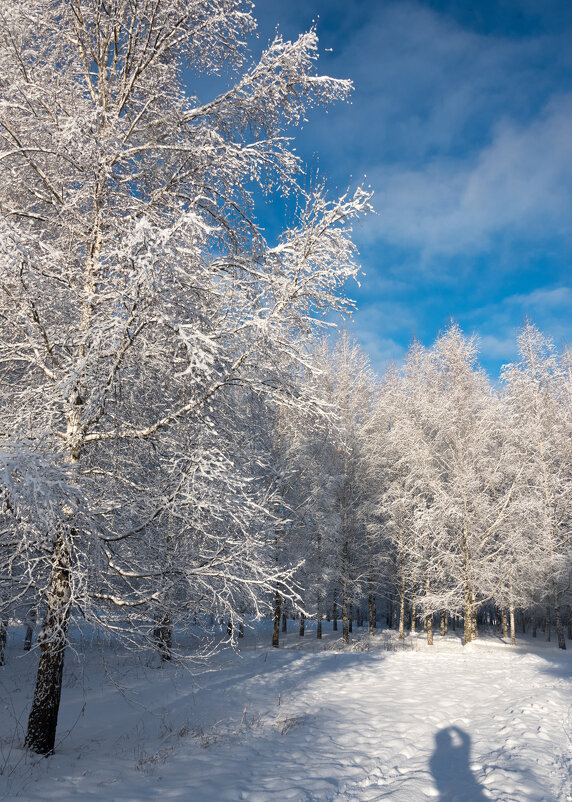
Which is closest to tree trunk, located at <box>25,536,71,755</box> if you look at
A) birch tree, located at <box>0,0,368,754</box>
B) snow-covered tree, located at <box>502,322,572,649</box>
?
birch tree, located at <box>0,0,368,754</box>

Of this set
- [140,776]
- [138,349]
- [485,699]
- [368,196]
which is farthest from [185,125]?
[485,699]

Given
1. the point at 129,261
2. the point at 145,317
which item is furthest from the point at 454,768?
the point at 129,261

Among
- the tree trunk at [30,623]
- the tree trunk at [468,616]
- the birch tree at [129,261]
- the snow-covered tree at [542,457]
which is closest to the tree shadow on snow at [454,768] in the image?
the birch tree at [129,261]

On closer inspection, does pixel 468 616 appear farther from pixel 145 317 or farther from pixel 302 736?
pixel 145 317

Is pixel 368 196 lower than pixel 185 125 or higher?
lower

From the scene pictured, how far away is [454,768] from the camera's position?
506 centimetres

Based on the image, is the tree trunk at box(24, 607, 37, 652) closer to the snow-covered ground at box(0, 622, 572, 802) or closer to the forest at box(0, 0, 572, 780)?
the forest at box(0, 0, 572, 780)

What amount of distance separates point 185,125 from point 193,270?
6.74 ft

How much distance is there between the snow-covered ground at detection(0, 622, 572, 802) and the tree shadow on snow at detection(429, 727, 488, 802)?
2 cm

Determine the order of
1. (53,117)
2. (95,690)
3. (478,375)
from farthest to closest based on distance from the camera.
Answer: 1. (478,375)
2. (95,690)
3. (53,117)

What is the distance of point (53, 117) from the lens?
208 inches

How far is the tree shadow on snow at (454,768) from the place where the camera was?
14.3ft

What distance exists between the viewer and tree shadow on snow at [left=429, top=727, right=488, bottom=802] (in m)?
4.35

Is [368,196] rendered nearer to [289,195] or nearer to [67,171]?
[289,195]
